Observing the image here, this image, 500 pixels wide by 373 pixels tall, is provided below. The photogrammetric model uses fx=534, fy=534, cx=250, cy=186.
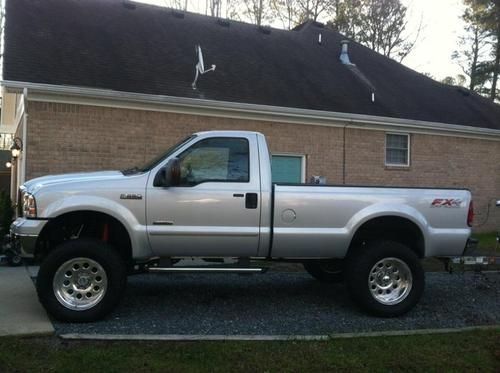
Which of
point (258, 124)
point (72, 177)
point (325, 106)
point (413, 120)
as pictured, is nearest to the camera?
point (72, 177)

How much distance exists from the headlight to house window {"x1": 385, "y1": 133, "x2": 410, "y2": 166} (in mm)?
11389

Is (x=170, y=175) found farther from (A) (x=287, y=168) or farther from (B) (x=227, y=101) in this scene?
(A) (x=287, y=168)

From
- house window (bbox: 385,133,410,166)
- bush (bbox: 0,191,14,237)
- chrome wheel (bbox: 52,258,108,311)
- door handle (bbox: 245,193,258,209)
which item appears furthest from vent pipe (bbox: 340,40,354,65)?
chrome wheel (bbox: 52,258,108,311)

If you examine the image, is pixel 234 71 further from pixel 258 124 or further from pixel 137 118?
pixel 137 118

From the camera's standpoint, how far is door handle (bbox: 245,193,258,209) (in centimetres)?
594

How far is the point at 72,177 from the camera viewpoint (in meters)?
5.86

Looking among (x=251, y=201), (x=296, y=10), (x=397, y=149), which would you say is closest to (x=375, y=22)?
(x=296, y=10)

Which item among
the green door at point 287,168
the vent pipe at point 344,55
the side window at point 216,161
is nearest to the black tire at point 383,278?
the side window at point 216,161

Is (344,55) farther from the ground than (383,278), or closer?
farther from the ground

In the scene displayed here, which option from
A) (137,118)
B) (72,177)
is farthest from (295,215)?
(137,118)

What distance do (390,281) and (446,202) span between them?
117 centimetres

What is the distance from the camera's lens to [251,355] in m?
4.73

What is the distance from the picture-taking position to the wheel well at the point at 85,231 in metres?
5.82

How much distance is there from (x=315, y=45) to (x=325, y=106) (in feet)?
17.0
